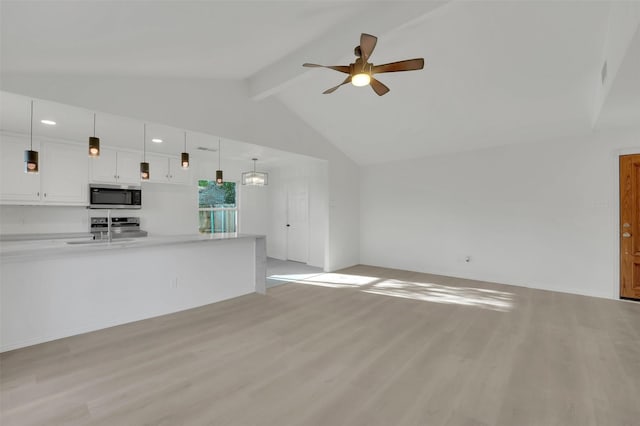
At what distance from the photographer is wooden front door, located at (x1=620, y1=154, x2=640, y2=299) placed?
13.9ft

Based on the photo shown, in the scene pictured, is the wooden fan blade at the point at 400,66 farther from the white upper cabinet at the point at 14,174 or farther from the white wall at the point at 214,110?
the white upper cabinet at the point at 14,174

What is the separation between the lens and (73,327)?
306 cm

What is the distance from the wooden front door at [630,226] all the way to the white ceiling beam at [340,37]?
13.4ft

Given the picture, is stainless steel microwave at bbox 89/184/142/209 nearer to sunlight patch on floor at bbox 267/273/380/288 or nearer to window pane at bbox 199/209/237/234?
window pane at bbox 199/209/237/234

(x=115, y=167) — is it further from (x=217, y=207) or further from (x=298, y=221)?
(x=298, y=221)

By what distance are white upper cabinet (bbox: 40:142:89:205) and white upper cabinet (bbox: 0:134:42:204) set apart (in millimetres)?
137

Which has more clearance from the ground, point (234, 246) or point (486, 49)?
point (486, 49)

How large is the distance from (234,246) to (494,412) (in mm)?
3645

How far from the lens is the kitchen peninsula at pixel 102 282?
9.14ft

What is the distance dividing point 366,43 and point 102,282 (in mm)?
3650

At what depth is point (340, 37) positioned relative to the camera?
3199mm

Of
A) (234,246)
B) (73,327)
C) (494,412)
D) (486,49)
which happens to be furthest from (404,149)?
(73,327)

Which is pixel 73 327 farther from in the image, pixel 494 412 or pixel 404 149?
pixel 404 149

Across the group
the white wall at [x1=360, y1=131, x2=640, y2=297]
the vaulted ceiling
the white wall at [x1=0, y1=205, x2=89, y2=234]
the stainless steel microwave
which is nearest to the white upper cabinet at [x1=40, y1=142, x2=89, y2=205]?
the stainless steel microwave
